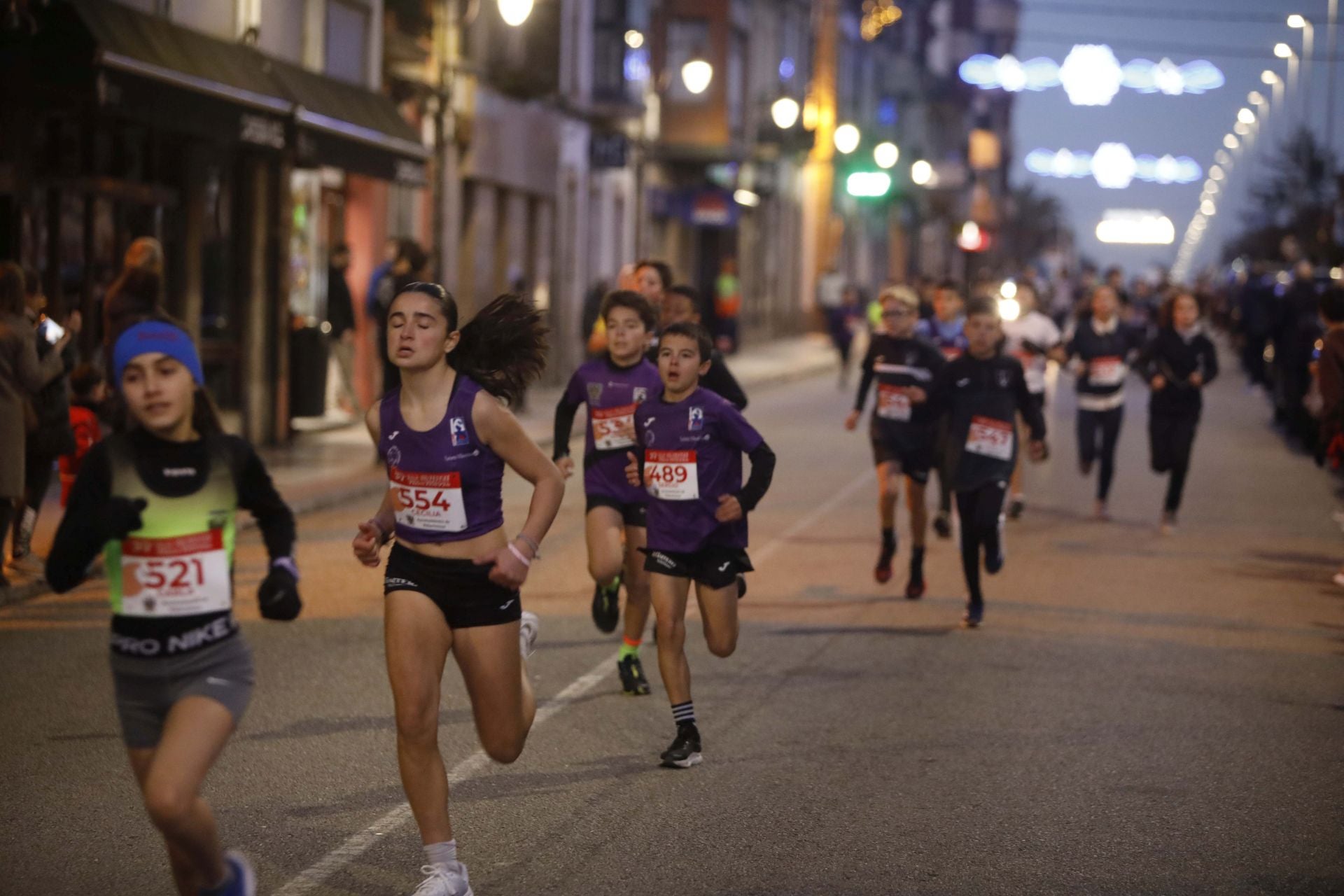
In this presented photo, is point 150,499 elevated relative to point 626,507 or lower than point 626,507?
elevated

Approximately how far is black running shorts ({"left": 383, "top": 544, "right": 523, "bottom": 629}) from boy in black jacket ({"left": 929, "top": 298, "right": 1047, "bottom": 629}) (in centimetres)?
556

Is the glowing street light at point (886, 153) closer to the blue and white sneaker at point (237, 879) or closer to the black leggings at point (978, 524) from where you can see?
the black leggings at point (978, 524)

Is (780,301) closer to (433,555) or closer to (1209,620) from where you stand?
(1209,620)

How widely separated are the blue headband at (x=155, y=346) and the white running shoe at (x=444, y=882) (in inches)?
60.9

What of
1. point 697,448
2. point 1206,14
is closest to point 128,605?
point 697,448

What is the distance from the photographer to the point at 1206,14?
4628 cm

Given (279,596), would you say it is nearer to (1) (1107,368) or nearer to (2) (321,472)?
(1) (1107,368)

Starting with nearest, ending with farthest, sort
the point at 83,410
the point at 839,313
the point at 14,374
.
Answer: the point at 14,374 → the point at 83,410 → the point at 839,313

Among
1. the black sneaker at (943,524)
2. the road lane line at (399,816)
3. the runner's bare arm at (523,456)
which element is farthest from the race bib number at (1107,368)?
the runner's bare arm at (523,456)

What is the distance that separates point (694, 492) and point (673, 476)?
0.11 m

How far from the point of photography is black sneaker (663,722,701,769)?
300 inches

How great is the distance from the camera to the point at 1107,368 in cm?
1673

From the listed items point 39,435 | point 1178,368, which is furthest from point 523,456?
point 1178,368

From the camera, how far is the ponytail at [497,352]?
20.4ft
